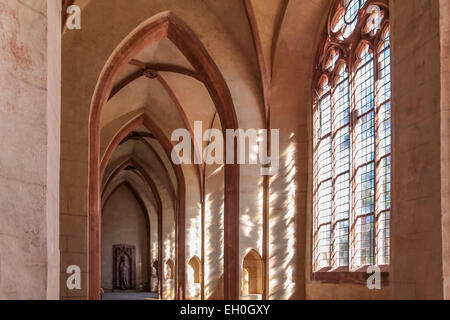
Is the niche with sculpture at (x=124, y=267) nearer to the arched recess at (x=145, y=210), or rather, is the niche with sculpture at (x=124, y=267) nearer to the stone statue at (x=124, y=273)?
the stone statue at (x=124, y=273)

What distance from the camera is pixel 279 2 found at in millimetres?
11562

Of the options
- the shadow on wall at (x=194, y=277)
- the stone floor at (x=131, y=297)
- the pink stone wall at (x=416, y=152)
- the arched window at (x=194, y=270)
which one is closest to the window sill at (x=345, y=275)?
the pink stone wall at (x=416, y=152)

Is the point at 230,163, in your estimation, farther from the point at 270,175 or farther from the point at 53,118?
the point at 53,118

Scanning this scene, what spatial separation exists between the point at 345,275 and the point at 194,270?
33.0ft

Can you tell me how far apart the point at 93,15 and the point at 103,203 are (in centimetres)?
1971

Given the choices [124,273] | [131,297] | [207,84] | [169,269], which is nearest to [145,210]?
[124,273]

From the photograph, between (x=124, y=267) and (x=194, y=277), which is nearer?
(x=194, y=277)

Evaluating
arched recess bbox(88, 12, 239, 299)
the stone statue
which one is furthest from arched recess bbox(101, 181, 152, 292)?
arched recess bbox(88, 12, 239, 299)

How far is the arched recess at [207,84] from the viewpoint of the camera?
438 inches

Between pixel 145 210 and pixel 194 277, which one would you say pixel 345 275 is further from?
pixel 145 210

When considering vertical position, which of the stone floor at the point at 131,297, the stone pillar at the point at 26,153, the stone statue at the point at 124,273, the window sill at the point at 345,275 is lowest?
the stone floor at the point at 131,297

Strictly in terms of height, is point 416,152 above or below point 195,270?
above

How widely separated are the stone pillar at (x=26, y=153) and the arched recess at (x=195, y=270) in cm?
1592

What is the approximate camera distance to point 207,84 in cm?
1285
